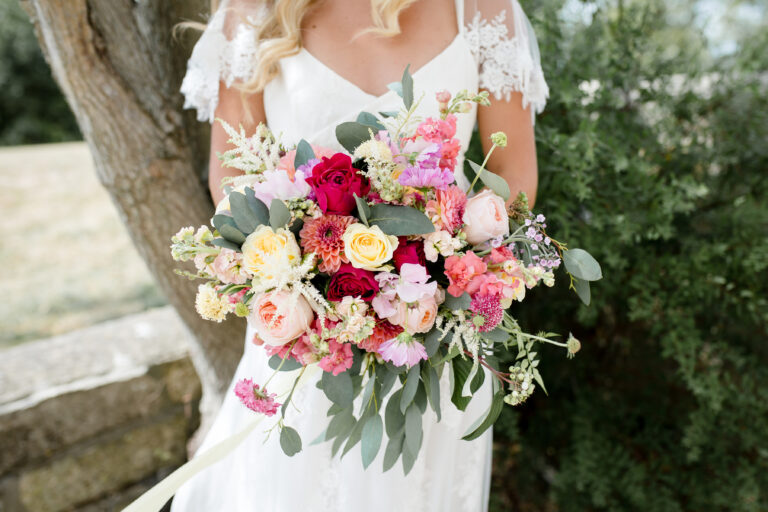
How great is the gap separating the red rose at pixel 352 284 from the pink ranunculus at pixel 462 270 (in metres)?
0.15

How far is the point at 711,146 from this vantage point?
2.36 metres

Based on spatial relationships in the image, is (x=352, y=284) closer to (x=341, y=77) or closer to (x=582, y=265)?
(x=582, y=265)

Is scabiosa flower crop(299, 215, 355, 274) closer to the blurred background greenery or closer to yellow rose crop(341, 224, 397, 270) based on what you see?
yellow rose crop(341, 224, 397, 270)

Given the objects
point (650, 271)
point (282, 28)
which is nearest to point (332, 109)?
point (282, 28)

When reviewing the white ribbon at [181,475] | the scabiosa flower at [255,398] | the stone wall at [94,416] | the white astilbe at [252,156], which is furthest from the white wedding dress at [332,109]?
the stone wall at [94,416]

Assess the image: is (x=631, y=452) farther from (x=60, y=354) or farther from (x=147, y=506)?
(x=60, y=354)

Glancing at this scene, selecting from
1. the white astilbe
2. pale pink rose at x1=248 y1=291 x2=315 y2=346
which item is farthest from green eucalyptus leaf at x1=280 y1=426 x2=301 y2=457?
the white astilbe

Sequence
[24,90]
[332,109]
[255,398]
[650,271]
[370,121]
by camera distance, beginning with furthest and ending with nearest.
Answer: [24,90], [650,271], [332,109], [370,121], [255,398]

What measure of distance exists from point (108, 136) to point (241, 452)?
Result: 3.85ft

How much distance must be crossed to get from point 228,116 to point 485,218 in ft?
3.07

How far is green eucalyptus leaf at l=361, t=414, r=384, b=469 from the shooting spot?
118 centimetres

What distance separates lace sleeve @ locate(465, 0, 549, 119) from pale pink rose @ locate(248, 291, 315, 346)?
93 cm

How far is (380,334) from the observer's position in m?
1.12

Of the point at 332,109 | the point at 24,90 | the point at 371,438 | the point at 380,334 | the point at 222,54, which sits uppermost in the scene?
the point at 222,54
